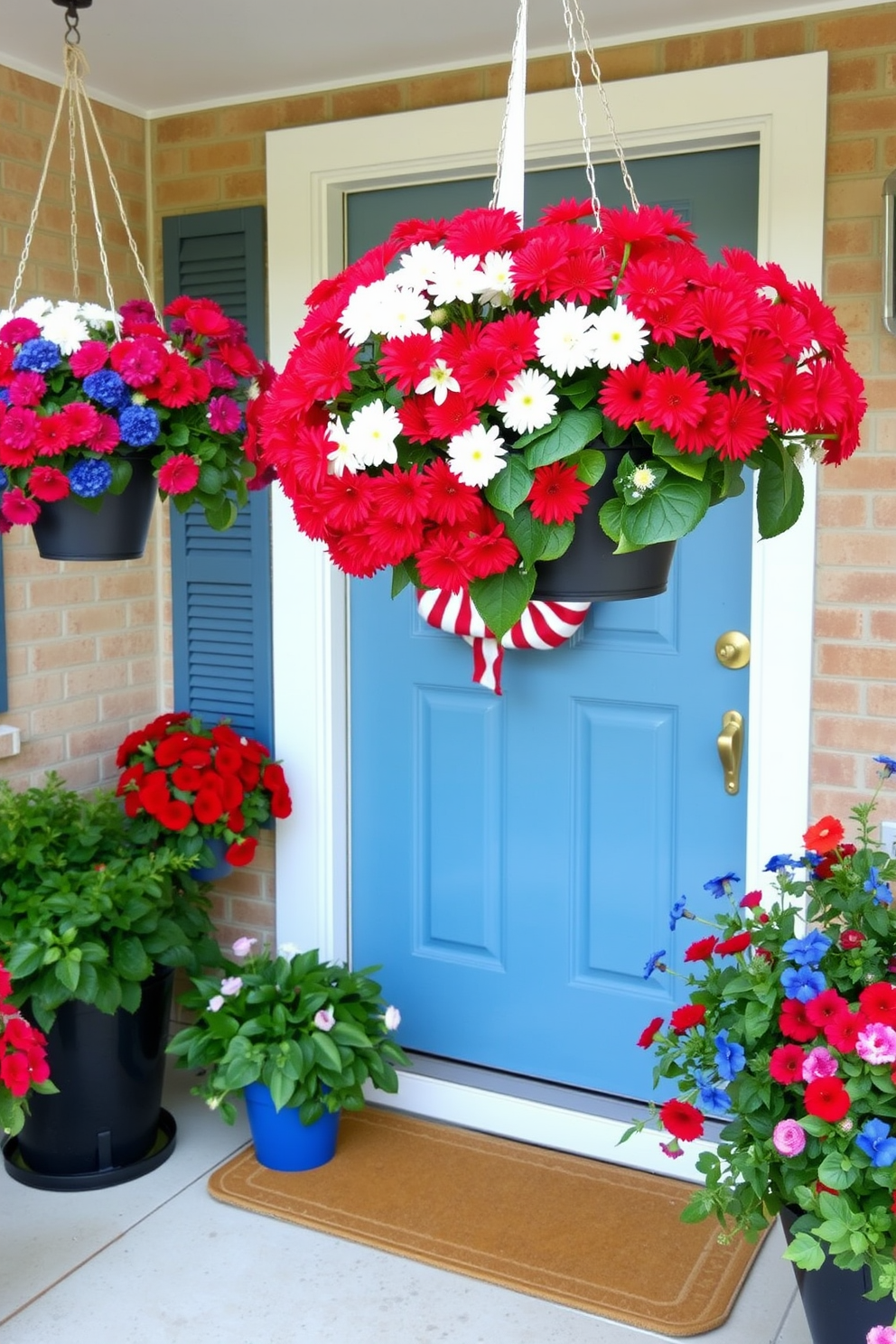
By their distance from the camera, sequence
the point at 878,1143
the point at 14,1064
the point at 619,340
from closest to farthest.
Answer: the point at 619,340
the point at 878,1143
the point at 14,1064

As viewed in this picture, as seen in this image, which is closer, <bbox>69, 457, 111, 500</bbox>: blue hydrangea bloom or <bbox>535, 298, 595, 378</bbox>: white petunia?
<bbox>535, 298, 595, 378</bbox>: white petunia

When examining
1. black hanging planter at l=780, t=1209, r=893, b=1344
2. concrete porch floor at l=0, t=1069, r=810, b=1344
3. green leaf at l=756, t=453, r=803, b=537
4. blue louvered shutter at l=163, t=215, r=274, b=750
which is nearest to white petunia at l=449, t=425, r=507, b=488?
green leaf at l=756, t=453, r=803, b=537

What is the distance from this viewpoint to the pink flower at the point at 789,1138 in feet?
5.30

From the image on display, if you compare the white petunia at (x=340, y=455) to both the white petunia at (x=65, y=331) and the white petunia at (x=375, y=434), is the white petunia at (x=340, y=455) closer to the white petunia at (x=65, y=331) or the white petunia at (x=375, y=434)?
the white petunia at (x=375, y=434)

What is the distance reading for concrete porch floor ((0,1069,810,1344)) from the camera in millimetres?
2330

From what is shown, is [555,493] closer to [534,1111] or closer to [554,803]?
[554,803]

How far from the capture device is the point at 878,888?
1.78 m

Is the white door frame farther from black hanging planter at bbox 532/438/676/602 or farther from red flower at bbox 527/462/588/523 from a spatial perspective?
red flower at bbox 527/462/588/523

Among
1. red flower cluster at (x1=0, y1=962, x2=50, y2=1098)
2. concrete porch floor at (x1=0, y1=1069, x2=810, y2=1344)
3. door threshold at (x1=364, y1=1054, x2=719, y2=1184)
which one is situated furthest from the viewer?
door threshold at (x1=364, y1=1054, x2=719, y2=1184)

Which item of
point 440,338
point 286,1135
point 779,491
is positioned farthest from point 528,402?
point 286,1135

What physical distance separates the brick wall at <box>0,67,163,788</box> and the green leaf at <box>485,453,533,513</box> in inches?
79.3

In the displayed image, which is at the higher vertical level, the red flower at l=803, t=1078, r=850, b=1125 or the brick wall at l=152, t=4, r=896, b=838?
the brick wall at l=152, t=4, r=896, b=838

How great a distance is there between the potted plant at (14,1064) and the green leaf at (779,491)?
1409mm

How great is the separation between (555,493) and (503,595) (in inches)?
4.1
